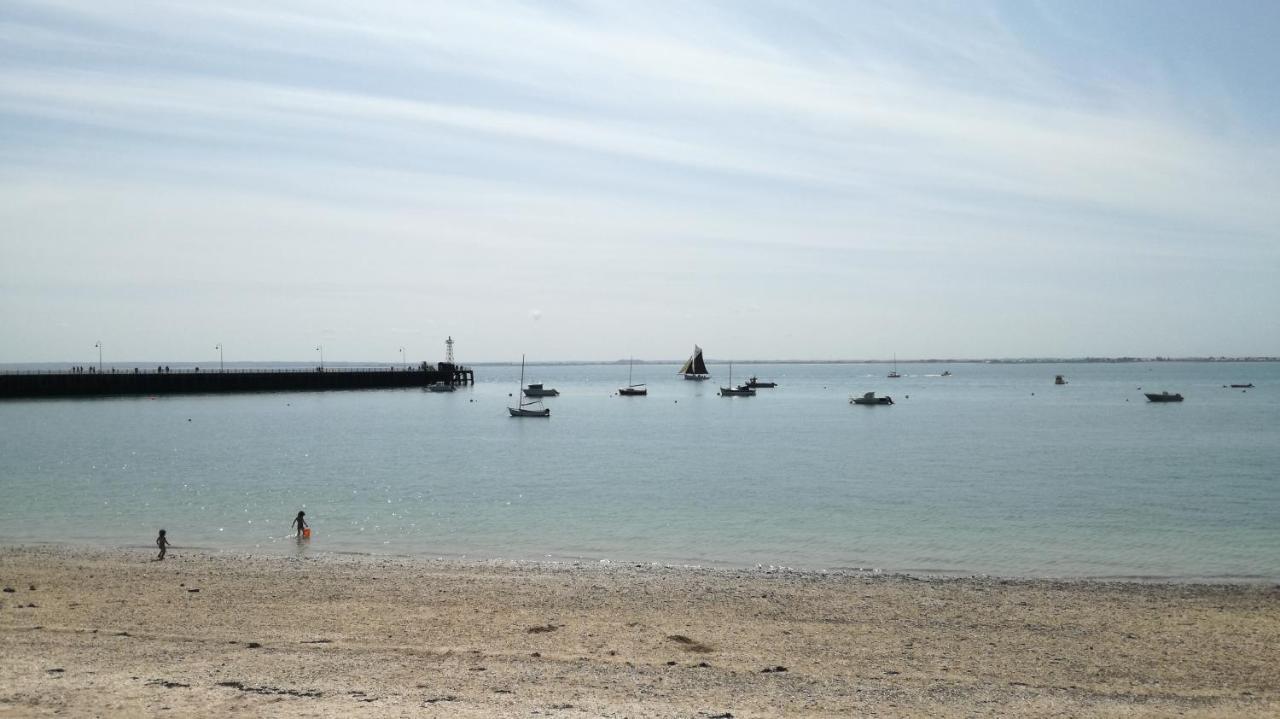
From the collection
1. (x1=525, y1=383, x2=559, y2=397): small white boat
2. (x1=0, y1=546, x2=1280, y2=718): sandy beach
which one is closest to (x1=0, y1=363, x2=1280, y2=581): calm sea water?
(x1=0, y1=546, x2=1280, y2=718): sandy beach

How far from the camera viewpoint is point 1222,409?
9512 cm

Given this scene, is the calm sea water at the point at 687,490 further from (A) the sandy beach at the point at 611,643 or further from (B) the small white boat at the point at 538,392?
(B) the small white boat at the point at 538,392

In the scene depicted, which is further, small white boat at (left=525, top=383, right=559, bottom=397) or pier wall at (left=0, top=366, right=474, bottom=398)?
small white boat at (left=525, top=383, right=559, bottom=397)

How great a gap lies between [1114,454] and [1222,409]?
53.2 metres

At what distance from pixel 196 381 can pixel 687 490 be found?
9466 cm

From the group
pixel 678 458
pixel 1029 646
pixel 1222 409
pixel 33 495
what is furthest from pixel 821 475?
pixel 1222 409

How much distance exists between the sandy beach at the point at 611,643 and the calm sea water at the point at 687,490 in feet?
14.4

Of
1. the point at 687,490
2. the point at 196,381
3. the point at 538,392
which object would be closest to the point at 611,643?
the point at 687,490

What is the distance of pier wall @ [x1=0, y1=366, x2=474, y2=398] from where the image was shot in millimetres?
103250

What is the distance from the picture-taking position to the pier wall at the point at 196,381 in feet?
339

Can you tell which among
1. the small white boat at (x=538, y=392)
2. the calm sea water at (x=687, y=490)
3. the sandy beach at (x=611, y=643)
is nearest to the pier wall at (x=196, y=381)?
the small white boat at (x=538, y=392)

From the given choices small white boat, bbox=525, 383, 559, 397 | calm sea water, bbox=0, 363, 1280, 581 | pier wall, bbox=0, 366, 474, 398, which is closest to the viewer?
calm sea water, bbox=0, 363, 1280, 581

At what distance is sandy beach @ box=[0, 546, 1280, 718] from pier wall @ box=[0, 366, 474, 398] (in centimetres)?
9588

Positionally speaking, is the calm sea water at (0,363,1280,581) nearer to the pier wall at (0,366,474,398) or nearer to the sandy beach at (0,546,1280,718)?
the sandy beach at (0,546,1280,718)
